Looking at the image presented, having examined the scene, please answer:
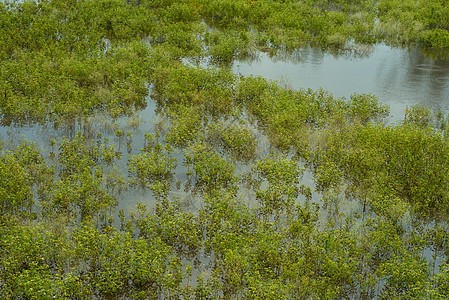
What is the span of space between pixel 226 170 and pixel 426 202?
275 inches

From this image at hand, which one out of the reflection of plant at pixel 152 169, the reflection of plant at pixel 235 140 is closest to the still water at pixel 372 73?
the reflection of plant at pixel 235 140

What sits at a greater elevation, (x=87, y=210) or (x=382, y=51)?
(x=382, y=51)

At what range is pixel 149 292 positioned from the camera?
39.1ft

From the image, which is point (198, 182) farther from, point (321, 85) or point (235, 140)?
point (321, 85)

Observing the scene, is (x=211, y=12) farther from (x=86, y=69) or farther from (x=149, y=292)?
(x=149, y=292)

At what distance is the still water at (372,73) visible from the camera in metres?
24.4

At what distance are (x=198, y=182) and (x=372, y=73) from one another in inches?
627

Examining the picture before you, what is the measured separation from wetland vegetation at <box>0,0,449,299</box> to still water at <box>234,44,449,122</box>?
1.58m

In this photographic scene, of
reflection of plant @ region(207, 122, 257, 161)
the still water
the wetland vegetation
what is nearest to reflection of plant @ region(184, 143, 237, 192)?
the wetland vegetation

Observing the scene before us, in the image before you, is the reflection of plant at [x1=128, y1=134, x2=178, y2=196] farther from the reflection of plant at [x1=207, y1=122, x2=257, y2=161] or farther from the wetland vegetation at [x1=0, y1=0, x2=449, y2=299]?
the reflection of plant at [x1=207, y1=122, x2=257, y2=161]

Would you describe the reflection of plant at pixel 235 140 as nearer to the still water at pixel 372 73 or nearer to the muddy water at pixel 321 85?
the muddy water at pixel 321 85

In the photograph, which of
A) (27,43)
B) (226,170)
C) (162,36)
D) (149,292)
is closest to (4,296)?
(149,292)

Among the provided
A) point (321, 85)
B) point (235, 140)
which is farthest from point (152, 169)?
point (321, 85)

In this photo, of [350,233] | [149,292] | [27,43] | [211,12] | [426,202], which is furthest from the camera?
[211,12]
